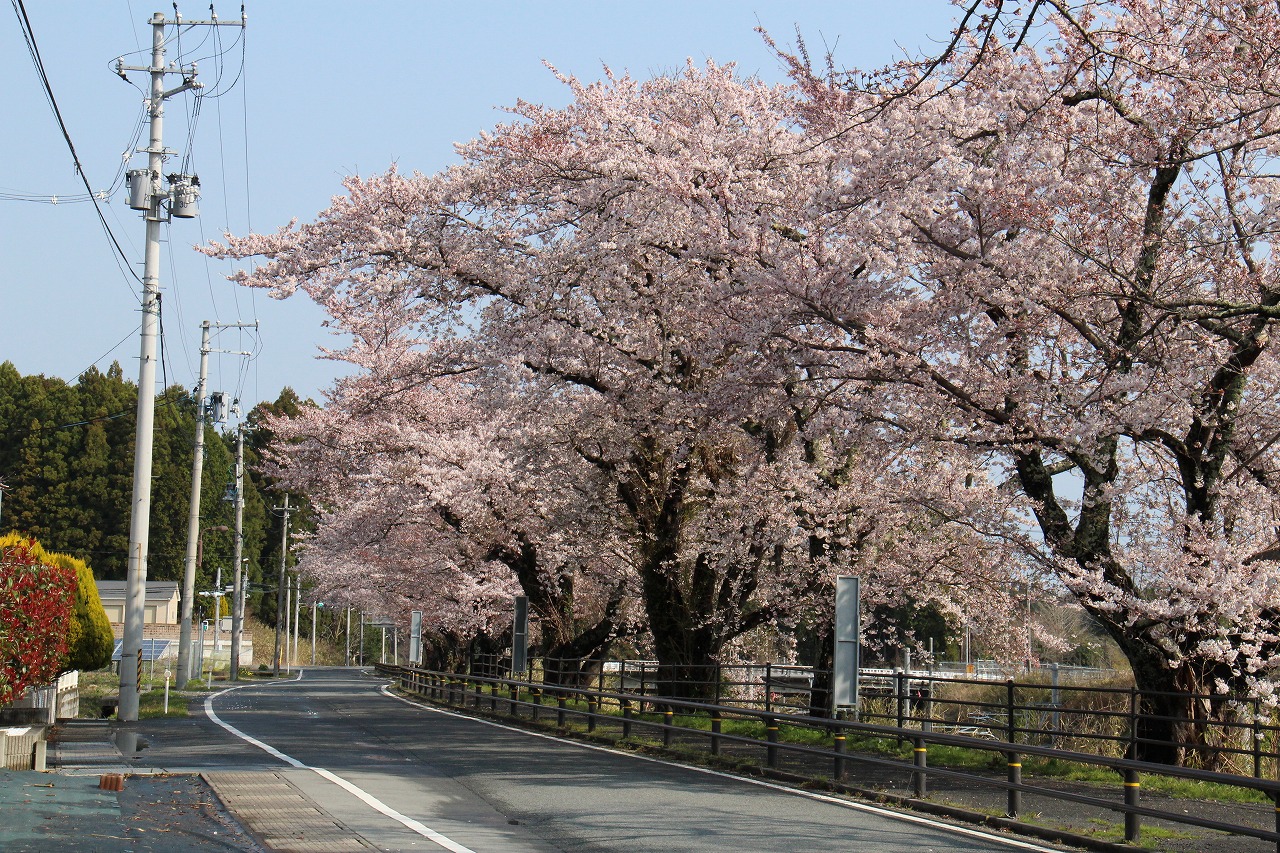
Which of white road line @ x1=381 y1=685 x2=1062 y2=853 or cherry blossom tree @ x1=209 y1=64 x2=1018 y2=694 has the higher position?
cherry blossom tree @ x1=209 y1=64 x2=1018 y2=694

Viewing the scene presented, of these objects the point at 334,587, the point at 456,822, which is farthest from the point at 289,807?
the point at 334,587

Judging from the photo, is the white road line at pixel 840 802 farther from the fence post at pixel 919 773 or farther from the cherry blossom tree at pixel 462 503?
the cherry blossom tree at pixel 462 503

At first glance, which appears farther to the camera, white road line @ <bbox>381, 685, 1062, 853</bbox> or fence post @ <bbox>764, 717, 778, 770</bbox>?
fence post @ <bbox>764, 717, 778, 770</bbox>

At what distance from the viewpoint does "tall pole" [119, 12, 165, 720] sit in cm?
2255

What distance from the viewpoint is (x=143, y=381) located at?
23234 millimetres

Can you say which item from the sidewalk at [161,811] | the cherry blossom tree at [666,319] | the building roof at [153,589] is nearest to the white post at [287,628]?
the building roof at [153,589]

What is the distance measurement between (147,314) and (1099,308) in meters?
17.2

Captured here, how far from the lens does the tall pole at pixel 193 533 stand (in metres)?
37.2

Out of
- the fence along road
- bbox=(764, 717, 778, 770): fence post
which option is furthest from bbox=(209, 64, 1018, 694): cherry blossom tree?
the fence along road

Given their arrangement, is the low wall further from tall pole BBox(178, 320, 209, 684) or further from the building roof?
the building roof

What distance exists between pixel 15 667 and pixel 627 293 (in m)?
11.1

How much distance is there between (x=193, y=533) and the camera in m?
38.1

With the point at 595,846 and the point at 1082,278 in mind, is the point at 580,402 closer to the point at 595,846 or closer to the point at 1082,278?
the point at 1082,278

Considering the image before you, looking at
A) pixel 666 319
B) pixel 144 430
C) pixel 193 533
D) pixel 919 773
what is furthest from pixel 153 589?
pixel 919 773
